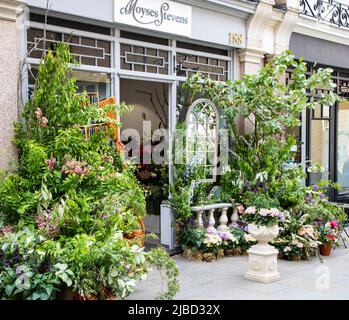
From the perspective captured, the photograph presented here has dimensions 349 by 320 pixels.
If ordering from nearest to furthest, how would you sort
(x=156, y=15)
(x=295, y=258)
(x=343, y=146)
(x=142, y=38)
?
1. (x=156, y=15)
2. (x=142, y=38)
3. (x=295, y=258)
4. (x=343, y=146)

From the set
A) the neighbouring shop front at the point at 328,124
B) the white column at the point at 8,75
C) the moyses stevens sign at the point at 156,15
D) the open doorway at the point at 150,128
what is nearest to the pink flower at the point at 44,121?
the white column at the point at 8,75

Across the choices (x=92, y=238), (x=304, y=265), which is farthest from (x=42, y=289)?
(x=304, y=265)

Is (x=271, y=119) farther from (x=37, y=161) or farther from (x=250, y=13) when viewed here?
(x=37, y=161)

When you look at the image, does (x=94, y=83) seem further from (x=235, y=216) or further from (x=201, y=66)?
(x=235, y=216)

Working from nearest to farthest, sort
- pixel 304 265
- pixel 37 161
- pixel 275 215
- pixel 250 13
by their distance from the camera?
pixel 37 161
pixel 275 215
pixel 304 265
pixel 250 13

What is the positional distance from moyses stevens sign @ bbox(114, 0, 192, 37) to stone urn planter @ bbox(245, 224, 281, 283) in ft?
11.1

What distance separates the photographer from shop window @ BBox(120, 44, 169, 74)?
7863mm

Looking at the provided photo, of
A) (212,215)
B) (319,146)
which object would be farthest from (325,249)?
(319,146)

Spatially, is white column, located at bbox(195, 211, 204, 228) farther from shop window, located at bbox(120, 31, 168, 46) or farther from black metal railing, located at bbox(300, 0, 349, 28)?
black metal railing, located at bbox(300, 0, 349, 28)

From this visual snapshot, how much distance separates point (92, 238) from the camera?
5.26 meters

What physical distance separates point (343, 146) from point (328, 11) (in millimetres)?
3624

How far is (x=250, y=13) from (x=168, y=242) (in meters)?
4.40

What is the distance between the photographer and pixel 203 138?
30.5 feet

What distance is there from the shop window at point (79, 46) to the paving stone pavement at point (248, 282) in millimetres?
3146
